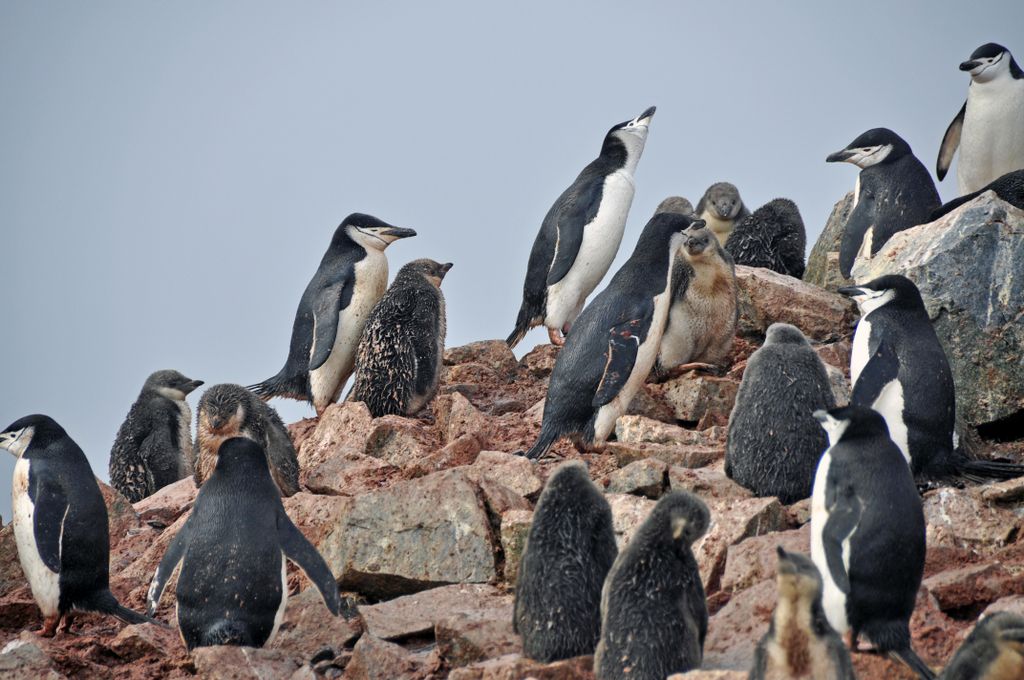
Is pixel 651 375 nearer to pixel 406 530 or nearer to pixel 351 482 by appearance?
pixel 351 482

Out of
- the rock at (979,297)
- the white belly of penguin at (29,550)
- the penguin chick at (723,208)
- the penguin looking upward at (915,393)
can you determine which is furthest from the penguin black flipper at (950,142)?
the white belly of penguin at (29,550)

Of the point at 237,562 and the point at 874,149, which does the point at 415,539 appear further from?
the point at 874,149

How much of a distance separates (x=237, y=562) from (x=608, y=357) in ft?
9.43

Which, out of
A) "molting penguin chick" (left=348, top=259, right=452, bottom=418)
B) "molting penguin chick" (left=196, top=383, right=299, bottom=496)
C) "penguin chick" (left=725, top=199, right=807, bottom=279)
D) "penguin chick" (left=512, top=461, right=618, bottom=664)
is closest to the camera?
"penguin chick" (left=512, top=461, right=618, bottom=664)

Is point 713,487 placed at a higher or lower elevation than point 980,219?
lower

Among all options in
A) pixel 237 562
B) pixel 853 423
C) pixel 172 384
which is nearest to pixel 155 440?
pixel 172 384

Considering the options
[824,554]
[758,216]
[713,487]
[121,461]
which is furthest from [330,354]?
[824,554]

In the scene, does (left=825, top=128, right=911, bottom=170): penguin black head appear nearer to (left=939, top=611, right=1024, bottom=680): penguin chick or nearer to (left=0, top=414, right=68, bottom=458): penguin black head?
(left=0, top=414, right=68, bottom=458): penguin black head

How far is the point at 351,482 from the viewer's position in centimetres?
829

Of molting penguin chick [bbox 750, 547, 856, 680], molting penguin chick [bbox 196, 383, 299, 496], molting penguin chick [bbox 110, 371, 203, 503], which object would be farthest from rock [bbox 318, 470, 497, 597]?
molting penguin chick [bbox 110, 371, 203, 503]

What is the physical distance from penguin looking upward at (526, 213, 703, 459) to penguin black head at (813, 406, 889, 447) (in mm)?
2714

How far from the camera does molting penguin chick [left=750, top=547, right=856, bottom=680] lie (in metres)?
4.35

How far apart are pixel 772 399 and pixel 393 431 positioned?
9.94 feet

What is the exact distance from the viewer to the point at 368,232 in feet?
39.0
